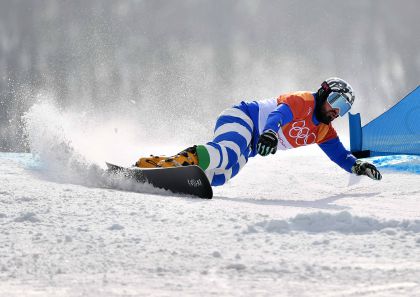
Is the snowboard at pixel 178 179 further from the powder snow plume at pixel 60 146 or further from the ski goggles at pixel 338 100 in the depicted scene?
the ski goggles at pixel 338 100

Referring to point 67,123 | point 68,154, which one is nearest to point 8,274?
point 68,154

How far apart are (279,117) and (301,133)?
0.34 metres

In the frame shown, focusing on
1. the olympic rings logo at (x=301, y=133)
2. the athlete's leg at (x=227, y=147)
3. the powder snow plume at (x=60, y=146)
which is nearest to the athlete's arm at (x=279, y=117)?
the olympic rings logo at (x=301, y=133)

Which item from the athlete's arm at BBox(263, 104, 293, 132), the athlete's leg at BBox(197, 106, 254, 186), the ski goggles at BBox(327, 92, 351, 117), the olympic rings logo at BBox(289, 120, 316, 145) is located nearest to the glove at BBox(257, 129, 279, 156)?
the athlete's arm at BBox(263, 104, 293, 132)

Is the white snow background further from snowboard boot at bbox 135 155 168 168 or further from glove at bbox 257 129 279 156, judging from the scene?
glove at bbox 257 129 279 156

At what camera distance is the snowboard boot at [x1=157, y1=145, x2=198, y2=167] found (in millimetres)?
3396

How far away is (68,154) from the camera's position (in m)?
3.73

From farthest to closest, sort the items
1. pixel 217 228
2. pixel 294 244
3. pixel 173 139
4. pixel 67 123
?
pixel 173 139
pixel 67 123
pixel 217 228
pixel 294 244

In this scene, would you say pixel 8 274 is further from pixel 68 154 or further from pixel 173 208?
pixel 68 154

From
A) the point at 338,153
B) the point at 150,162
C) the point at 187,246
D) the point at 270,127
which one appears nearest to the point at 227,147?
the point at 270,127

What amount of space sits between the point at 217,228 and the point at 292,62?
11.3m

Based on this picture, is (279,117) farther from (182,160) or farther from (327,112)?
(182,160)

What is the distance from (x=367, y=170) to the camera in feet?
12.6

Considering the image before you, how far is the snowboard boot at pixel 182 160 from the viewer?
3396mm
